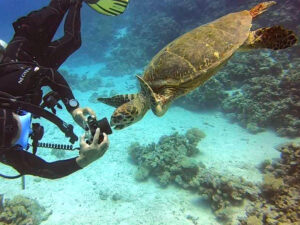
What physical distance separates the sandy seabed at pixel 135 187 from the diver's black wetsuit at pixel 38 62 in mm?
3112

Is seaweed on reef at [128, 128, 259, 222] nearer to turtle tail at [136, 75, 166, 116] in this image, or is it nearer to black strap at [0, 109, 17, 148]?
turtle tail at [136, 75, 166, 116]

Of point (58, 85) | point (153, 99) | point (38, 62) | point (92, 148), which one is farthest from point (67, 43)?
point (92, 148)

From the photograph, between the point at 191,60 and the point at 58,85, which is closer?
the point at 191,60

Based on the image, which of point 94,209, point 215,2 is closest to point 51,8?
point 94,209

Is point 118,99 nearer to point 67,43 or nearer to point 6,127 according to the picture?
point 6,127

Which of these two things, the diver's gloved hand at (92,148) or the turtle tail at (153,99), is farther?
the turtle tail at (153,99)

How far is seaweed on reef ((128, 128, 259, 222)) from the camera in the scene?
4.90 meters

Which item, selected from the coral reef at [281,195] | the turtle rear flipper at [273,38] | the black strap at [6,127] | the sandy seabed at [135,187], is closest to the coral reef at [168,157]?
the sandy seabed at [135,187]

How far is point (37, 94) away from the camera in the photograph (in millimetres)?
3043

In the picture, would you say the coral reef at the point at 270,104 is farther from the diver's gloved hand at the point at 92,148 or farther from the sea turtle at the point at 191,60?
the diver's gloved hand at the point at 92,148

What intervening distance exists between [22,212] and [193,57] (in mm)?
5528

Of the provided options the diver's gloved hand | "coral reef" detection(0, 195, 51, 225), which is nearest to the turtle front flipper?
the diver's gloved hand

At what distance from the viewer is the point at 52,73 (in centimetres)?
332

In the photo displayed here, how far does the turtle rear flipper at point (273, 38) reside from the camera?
124 inches
